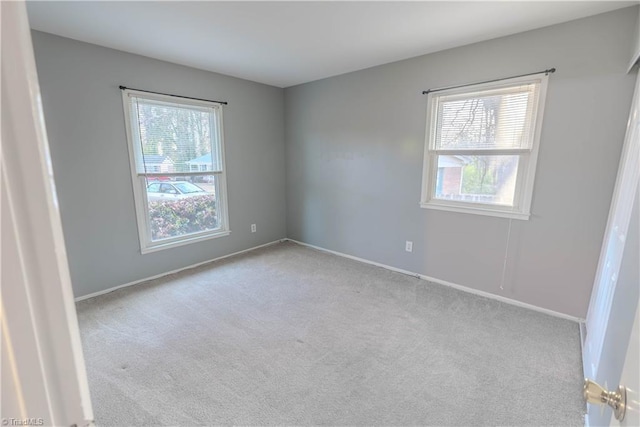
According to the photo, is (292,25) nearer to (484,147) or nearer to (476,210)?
(484,147)

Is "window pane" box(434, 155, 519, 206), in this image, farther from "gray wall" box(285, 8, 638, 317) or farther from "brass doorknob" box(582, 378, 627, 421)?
"brass doorknob" box(582, 378, 627, 421)

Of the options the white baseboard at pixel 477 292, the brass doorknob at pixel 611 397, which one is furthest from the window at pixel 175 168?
the brass doorknob at pixel 611 397

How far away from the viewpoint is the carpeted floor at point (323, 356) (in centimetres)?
164

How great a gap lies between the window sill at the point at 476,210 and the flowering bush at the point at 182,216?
2.63 m

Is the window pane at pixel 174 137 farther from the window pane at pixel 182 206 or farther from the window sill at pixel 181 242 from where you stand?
the window sill at pixel 181 242

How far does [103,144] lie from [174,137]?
69 cm

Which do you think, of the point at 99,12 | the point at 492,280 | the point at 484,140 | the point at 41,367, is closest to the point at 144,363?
the point at 41,367

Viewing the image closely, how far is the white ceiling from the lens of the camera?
205 centimetres

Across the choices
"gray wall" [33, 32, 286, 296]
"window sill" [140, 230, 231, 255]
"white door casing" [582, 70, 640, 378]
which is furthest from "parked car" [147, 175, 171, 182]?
"white door casing" [582, 70, 640, 378]

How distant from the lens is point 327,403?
168 cm

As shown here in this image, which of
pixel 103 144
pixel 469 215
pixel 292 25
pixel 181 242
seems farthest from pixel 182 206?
pixel 469 215

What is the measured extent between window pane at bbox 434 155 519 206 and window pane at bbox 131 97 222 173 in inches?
106

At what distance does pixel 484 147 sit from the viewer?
9.18 ft

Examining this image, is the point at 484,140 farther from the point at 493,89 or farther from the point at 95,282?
the point at 95,282
